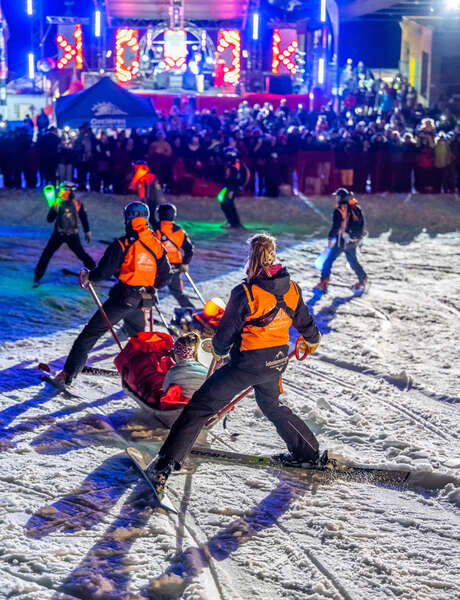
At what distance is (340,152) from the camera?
1934cm

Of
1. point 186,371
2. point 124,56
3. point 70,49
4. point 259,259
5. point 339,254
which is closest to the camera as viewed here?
point 259,259

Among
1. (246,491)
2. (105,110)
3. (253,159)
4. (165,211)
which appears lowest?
(246,491)

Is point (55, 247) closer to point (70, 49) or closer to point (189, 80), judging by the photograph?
point (189, 80)

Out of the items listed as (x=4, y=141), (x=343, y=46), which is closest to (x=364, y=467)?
(x=4, y=141)

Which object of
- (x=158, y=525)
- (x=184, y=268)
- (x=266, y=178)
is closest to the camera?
(x=158, y=525)

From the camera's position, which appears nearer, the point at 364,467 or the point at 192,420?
the point at 192,420

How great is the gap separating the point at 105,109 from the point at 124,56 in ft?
55.5

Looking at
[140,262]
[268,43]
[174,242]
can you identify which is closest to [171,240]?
[174,242]

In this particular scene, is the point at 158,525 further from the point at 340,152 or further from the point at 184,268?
the point at 340,152

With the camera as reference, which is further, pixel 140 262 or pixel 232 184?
pixel 232 184

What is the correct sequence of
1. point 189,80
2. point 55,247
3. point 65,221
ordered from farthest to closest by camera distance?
1. point 189,80
2. point 55,247
3. point 65,221

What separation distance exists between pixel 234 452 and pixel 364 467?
3.14ft

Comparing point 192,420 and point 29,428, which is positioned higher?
point 192,420

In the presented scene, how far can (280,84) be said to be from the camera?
3434cm
